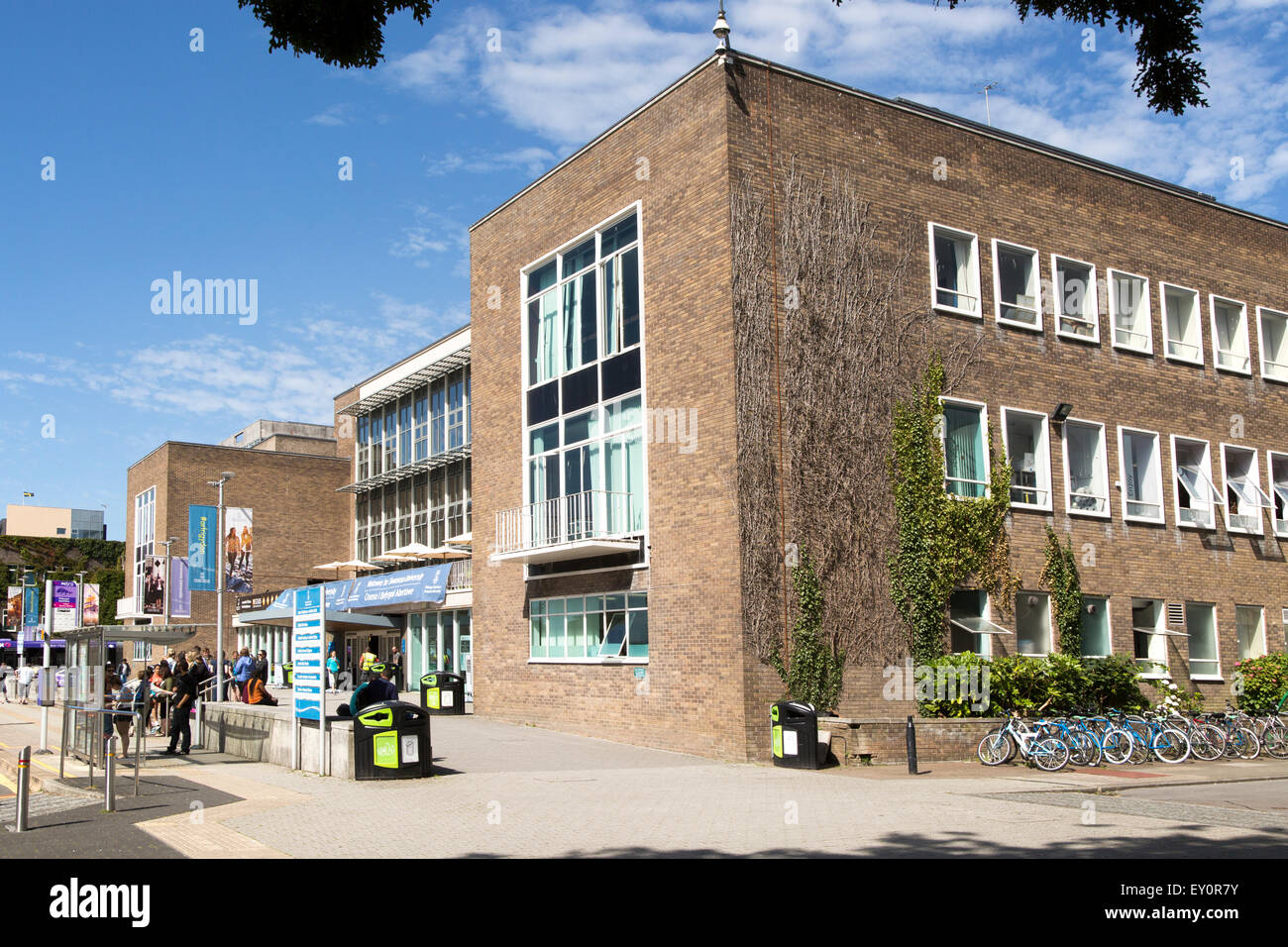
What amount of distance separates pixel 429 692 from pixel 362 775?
1201cm

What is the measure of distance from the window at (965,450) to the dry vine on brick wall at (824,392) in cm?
139

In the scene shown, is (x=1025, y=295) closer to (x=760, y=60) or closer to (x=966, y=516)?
(x=966, y=516)

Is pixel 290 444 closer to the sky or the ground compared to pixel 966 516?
closer to the sky

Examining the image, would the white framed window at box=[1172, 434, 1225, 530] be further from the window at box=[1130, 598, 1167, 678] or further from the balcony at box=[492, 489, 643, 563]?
the balcony at box=[492, 489, 643, 563]

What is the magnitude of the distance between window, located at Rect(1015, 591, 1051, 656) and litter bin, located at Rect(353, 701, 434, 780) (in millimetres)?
12588

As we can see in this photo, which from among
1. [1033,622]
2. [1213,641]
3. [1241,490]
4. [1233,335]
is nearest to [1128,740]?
[1033,622]

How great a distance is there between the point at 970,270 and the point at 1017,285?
4.80ft

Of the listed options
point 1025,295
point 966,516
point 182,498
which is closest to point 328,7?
point 966,516

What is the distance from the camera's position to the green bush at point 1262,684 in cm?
2519

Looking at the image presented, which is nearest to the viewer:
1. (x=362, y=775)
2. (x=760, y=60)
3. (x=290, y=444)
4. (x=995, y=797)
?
(x=995, y=797)

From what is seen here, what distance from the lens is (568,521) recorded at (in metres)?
23.6

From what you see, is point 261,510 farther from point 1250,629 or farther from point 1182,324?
point 1250,629

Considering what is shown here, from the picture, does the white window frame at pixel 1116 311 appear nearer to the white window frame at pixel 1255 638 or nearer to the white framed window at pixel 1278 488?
the white framed window at pixel 1278 488

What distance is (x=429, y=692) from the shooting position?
27484 mm
